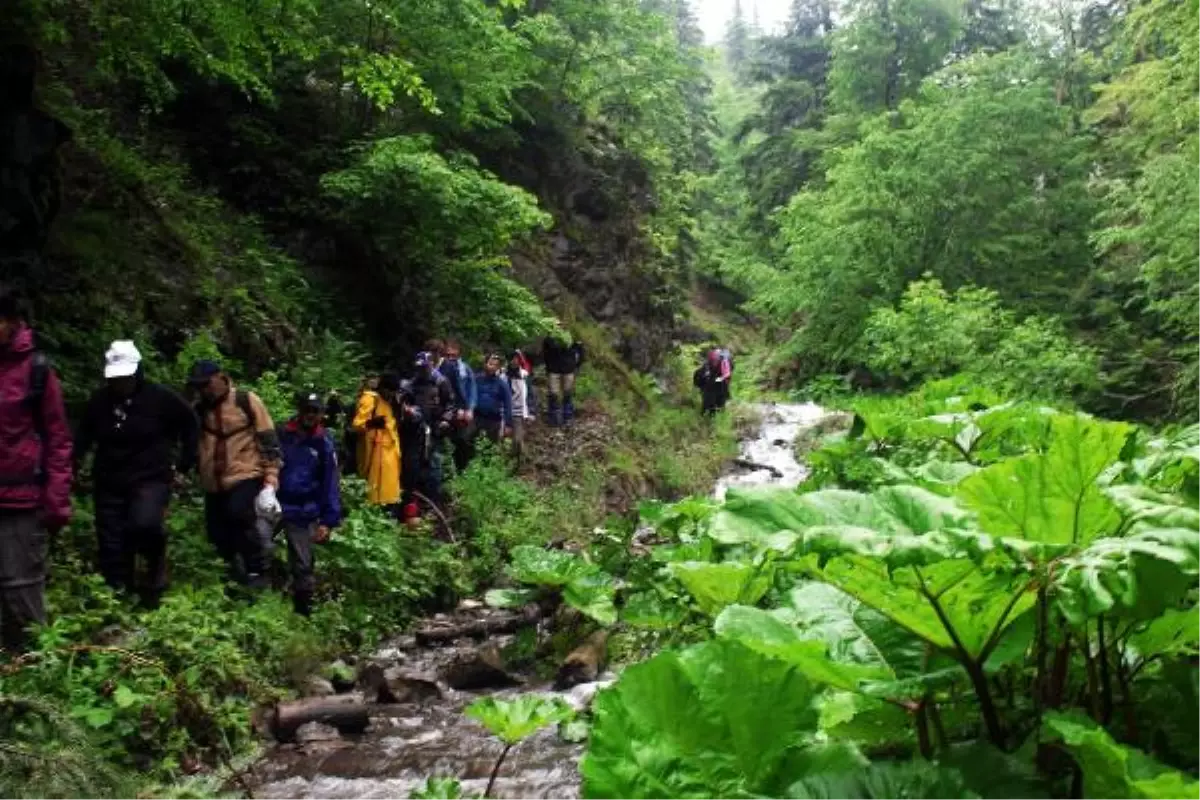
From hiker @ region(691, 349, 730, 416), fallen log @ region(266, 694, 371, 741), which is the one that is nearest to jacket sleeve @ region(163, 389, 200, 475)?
fallen log @ region(266, 694, 371, 741)

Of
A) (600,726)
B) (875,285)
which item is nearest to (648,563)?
(600,726)

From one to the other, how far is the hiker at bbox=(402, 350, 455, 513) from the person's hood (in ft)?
16.0

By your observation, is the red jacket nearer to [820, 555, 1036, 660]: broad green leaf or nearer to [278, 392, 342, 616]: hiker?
[278, 392, 342, 616]: hiker

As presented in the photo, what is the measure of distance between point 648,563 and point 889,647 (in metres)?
3.12

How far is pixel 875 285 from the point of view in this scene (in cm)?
2580

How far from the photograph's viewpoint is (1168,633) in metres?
1.59

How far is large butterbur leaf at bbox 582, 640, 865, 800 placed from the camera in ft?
4.75

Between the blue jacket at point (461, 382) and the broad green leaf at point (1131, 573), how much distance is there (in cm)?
992

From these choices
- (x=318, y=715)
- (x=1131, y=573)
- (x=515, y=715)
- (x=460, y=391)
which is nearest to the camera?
(x=1131, y=573)

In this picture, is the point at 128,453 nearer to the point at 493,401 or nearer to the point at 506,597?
the point at 506,597

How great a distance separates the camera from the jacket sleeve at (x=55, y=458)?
4.97 m

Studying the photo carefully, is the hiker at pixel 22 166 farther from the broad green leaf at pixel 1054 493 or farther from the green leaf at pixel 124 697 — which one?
the broad green leaf at pixel 1054 493

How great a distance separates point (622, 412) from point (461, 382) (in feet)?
21.9

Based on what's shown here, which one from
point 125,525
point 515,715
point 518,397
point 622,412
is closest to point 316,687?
point 125,525
